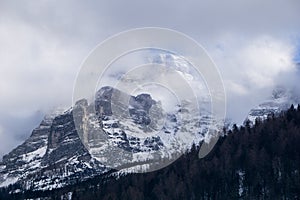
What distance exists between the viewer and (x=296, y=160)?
422 feet

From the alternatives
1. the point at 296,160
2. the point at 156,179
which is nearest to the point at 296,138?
the point at 296,160

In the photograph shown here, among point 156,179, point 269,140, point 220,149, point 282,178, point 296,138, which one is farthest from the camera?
point 156,179

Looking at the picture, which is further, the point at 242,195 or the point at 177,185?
the point at 177,185

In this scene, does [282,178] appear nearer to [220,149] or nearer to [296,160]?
[296,160]

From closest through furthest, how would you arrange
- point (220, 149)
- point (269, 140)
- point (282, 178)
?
1. point (282, 178)
2. point (269, 140)
3. point (220, 149)

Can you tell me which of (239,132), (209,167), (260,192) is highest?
(239,132)

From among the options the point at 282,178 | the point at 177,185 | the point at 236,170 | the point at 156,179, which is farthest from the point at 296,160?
the point at 156,179

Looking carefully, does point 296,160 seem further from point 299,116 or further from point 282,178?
point 299,116

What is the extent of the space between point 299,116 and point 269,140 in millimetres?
17600

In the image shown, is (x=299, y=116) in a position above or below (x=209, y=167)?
above

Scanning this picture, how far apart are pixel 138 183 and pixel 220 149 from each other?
30075 mm

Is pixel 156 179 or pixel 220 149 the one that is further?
pixel 156 179

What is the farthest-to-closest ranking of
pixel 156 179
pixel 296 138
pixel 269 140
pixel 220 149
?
pixel 156 179
pixel 220 149
pixel 269 140
pixel 296 138

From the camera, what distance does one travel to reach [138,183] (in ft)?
569
